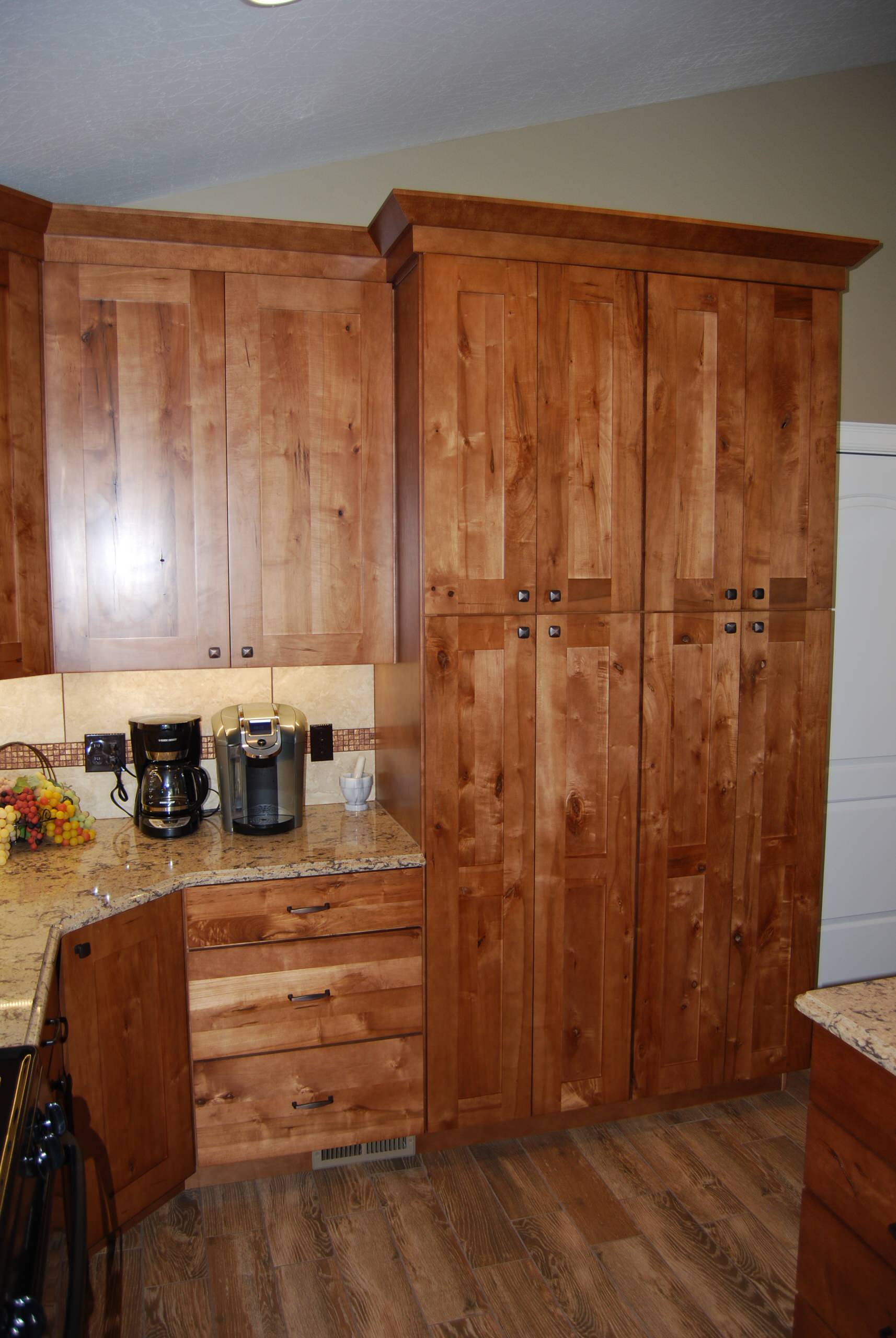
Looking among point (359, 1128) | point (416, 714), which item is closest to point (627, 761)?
point (416, 714)

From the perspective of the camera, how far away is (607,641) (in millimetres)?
2568

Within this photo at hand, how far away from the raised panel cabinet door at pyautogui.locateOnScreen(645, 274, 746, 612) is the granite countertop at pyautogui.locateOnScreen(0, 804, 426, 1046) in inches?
40.6

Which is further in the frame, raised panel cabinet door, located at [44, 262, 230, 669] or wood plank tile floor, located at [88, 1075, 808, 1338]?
raised panel cabinet door, located at [44, 262, 230, 669]

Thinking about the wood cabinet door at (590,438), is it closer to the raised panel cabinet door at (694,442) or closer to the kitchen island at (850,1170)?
the raised panel cabinet door at (694,442)

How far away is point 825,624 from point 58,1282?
7.94ft

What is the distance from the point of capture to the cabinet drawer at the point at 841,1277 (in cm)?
139

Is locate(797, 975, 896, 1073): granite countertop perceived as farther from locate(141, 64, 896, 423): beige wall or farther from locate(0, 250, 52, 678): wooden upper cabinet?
locate(141, 64, 896, 423): beige wall

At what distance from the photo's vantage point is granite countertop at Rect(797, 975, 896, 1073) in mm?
1388

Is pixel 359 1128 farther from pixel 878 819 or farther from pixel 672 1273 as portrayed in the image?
pixel 878 819

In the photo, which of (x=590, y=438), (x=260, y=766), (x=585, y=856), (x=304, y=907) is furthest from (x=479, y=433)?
(x=304, y=907)

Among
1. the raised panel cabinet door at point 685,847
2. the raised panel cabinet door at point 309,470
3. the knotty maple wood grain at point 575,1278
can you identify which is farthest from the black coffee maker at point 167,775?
the knotty maple wood grain at point 575,1278

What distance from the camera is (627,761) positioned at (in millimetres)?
2621

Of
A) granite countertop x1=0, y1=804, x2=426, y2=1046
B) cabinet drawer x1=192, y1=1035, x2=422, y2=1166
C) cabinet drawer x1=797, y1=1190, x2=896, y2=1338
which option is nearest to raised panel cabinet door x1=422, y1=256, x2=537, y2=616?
granite countertop x1=0, y1=804, x2=426, y2=1046

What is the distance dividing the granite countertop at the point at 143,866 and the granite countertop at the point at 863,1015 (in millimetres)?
1144
